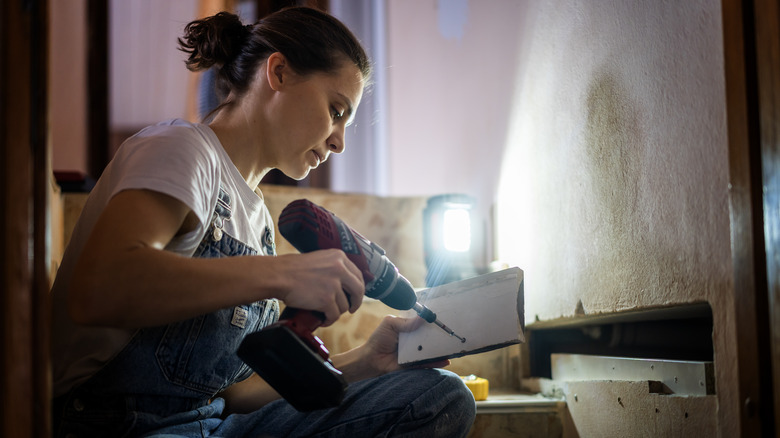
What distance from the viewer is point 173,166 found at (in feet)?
2.87

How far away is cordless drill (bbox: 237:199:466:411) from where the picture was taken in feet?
2.89

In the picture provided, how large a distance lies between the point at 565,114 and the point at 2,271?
1.21 m

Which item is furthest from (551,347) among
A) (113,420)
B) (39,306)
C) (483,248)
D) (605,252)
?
(39,306)

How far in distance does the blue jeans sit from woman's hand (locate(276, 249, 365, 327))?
0.70ft

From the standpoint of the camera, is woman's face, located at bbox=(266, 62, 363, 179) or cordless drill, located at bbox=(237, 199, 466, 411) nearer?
cordless drill, located at bbox=(237, 199, 466, 411)

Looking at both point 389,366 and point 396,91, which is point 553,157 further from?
point 396,91

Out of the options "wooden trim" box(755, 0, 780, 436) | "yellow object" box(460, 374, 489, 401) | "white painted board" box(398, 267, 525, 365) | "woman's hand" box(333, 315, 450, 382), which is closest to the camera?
"wooden trim" box(755, 0, 780, 436)

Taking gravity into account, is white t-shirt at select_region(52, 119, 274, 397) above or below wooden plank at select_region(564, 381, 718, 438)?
above

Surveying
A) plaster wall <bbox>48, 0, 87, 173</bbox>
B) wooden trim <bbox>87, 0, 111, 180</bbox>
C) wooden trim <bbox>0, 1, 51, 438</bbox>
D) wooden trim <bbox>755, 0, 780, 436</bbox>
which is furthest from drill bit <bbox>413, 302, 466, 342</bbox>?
plaster wall <bbox>48, 0, 87, 173</bbox>

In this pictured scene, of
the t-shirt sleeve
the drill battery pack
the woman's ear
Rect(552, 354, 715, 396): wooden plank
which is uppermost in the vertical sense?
the woman's ear

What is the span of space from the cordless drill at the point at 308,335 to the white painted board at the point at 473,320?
14cm

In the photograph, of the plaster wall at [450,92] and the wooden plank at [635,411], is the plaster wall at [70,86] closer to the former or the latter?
the plaster wall at [450,92]

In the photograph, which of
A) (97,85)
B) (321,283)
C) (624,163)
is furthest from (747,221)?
(97,85)

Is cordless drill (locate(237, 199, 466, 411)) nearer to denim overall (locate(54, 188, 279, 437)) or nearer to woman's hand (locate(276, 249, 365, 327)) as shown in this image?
woman's hand (locate(276, 249, 365, 327))
